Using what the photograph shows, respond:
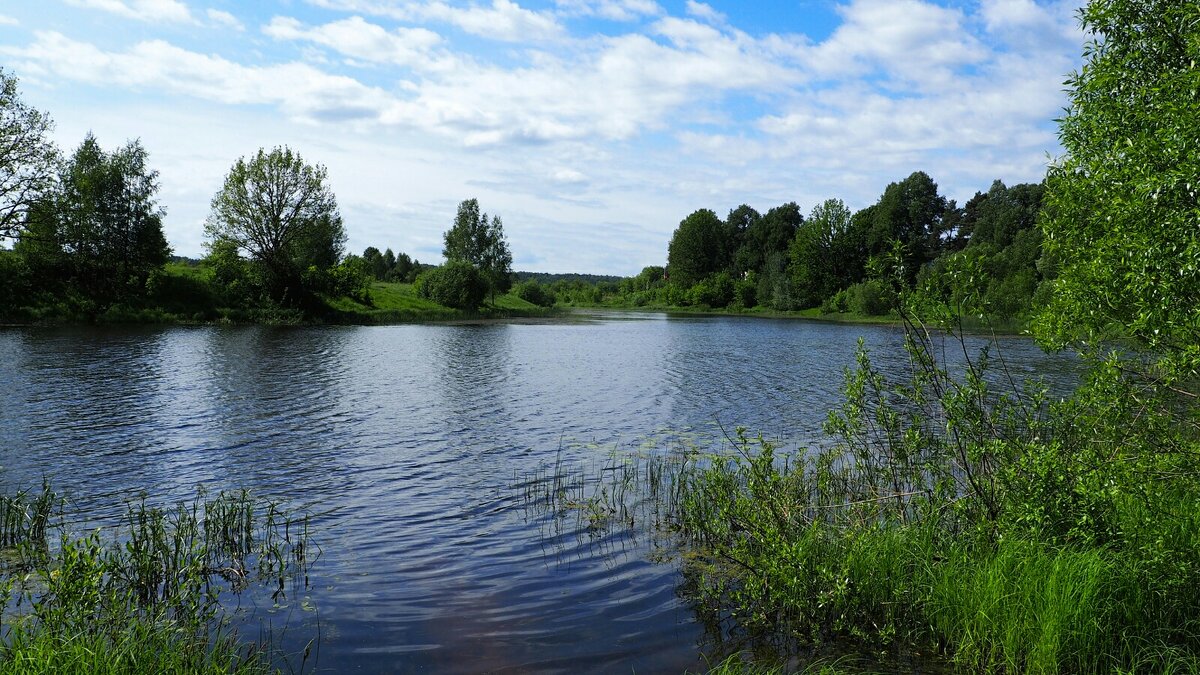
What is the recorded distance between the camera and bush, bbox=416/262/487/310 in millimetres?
103062

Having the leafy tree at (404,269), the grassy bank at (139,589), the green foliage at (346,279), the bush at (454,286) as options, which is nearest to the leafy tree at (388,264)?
the leafy tree at (404,269)

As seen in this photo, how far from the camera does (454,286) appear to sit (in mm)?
103000

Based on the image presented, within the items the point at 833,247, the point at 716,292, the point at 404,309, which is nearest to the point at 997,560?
the point at 404,309

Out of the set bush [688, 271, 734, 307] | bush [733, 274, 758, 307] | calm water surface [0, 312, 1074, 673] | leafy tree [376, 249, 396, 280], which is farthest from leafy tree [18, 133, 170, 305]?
bush [688, 271, 734, 307]

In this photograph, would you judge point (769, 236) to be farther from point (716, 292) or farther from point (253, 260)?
point (253, 260)

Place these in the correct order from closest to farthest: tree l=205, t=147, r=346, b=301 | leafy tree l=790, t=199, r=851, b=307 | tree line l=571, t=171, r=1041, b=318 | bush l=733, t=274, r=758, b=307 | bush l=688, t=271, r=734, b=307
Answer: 1. tree l=205, t=147, r=346, b=301
2. tree line l=571, t=171, r=1041, b=318
3. leafy tree l=790, t=199, r=851, b=307
4. bush l=733, t=274, r=758, b=307
5. bush l=688, t=271, r=734, b=307

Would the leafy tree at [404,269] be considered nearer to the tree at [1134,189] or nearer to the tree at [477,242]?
the tree at [477,242]

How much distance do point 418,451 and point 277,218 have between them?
64.4m

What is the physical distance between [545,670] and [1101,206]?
1002 cm

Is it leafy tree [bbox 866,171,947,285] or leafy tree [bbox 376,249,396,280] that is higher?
leafy tree [bbox 866,171,947,285]

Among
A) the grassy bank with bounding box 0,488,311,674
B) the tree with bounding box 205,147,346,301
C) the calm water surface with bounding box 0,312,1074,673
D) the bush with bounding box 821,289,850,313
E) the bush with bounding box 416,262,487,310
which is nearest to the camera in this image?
the grassy bank with bounding box 0,488,311,674

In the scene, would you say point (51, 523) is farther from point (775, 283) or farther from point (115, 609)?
point (775, 283)

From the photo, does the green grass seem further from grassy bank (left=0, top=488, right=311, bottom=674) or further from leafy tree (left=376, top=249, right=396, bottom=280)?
grassy bank (left=0, top=488, right=311, bottom=674)

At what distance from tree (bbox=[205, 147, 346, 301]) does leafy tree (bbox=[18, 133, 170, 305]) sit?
7617mm
